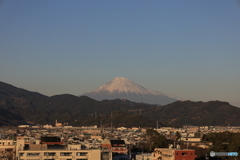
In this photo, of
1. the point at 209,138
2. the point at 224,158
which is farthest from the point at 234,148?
the point at 209,138

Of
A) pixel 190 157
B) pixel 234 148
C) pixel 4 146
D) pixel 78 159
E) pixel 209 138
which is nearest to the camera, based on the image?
pixel 78 159

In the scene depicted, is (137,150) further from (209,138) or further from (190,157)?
(190,157)

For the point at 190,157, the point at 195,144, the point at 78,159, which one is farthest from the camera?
the point at 195,144

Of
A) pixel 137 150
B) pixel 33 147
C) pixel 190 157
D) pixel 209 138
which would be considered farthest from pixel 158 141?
pixel 33 147

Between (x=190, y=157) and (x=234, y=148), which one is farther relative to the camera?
(x=234, y=148)

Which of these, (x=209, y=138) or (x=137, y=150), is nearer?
(x=137, y=150)

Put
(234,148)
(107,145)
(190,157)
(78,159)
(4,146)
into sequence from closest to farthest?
(78,159) → (190,157) → (4,146) → (234,148) → (107,145)

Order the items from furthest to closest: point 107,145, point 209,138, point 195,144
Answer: point 209,138
point 195,144
point 107,145

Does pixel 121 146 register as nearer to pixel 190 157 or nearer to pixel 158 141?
pixel 158 141

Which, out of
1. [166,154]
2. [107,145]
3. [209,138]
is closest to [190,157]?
[166,154]
